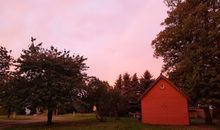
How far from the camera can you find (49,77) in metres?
40.7

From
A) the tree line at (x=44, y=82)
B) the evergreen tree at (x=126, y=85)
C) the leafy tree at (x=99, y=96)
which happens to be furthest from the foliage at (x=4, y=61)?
the evergreen tree at (x=126, y=85)

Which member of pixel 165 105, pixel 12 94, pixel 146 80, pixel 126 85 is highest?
pixel 146 80

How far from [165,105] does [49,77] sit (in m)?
16.2

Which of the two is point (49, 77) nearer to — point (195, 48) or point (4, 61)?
point (4, 61)

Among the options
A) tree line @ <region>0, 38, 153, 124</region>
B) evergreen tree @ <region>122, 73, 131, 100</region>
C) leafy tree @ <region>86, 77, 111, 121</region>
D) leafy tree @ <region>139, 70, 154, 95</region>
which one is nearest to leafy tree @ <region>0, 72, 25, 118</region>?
tree line @ <region>0, 38, 153, 124</region>

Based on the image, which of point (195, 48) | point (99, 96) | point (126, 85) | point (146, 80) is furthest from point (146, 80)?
point (195, 48)

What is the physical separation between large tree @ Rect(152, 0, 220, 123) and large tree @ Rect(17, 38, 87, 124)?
41.8ft

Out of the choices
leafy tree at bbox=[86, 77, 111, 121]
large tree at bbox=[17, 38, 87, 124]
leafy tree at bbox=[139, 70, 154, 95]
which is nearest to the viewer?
large tree at bbox=[17, 38, 87, 124]

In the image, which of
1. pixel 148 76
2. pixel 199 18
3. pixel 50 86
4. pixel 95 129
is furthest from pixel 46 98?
pixel 148 76

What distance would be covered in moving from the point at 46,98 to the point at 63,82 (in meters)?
2.99

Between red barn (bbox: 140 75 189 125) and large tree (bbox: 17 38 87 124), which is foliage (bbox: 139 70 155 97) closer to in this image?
red barn (bbox: 140 75 189 125)

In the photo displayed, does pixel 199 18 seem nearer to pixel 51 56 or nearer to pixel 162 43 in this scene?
pixel 162 43

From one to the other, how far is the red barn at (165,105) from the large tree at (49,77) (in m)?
10.1

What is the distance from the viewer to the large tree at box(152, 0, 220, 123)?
134 ft
